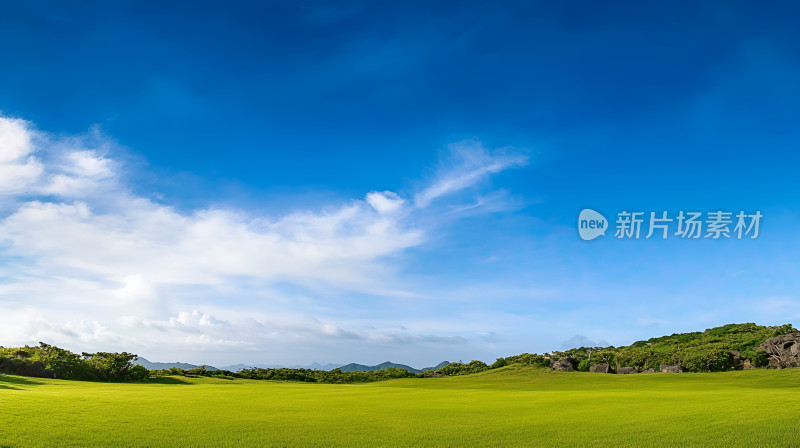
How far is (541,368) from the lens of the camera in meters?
74.1

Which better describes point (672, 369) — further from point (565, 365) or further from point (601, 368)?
point (565, 365)

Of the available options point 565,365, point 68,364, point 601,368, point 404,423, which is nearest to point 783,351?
point 601,368

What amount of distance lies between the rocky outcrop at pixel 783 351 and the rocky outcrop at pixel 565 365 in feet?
80.3

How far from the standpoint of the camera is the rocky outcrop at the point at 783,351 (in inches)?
2343

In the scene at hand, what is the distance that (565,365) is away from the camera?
72625mm

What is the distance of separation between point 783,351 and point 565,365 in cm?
2697

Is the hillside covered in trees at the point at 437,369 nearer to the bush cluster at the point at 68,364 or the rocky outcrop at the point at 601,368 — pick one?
the bush cluster at the point at 68,364

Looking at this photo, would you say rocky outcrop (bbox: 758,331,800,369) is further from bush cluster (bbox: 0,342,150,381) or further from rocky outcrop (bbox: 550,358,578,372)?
bush cluster (bbox: 0,342,150,381)

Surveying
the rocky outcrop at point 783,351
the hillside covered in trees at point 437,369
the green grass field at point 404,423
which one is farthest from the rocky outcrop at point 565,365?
the green grass field at point 404,423

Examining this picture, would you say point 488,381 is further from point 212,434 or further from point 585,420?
point 212,434

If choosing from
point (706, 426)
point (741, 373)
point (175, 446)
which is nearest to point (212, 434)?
point (175, 446)

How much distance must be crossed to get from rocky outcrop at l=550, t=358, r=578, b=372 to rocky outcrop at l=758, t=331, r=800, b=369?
24.5 meters

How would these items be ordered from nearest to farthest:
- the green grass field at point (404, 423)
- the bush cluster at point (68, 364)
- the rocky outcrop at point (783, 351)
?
the green grass field at point (404, 423)
the bush cluster at point (68, 364)
the rocky outcrop at point (783, 351)

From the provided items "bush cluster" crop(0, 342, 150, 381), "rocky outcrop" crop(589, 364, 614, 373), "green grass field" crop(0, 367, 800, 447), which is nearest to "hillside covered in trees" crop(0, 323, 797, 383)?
"bush cluster" crop(0, 342, 150, 381)
